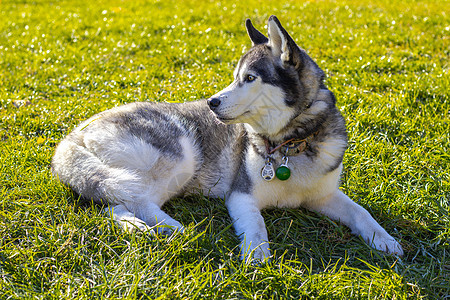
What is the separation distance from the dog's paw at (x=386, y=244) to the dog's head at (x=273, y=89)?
0.97 metres

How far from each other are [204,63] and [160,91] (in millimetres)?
982

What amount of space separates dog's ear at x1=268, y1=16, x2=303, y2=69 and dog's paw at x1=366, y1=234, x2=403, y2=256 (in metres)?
1.27

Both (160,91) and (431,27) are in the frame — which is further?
(431,27)

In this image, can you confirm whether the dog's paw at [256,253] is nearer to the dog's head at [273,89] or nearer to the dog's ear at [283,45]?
the dog's head at [273,89]

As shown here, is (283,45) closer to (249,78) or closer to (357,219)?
(249,78)

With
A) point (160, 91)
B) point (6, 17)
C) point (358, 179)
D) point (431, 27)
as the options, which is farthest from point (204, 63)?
point (6, 17)

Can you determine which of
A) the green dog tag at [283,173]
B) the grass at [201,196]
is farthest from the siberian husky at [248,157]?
the grass at [201,196]

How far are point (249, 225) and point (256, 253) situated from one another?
0.25m

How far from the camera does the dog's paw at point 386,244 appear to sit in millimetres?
2834

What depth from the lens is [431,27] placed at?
22.6 ft

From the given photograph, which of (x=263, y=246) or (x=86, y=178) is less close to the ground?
(x=86, y=178)

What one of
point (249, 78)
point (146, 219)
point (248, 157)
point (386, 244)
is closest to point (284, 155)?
point (248, 157)

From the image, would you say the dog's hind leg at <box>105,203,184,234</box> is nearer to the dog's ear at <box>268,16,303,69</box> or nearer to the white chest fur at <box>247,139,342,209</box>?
the white chest fur at <box>247,139,342,209</box>

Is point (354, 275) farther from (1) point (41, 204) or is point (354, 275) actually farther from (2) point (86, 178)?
(1) point (41, 204)
